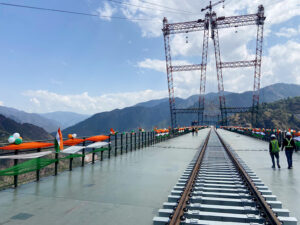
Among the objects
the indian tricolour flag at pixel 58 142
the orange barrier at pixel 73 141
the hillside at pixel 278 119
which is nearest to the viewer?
the indian tricolour flag at pixel 58 142

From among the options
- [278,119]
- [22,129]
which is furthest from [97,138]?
[22,129]

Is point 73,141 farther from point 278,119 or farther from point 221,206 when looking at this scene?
point 278,119

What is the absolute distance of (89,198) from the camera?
5.71 metres

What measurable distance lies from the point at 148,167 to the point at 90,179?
117 inches

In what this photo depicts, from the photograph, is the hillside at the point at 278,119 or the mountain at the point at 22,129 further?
the mountain at the point at 22,129

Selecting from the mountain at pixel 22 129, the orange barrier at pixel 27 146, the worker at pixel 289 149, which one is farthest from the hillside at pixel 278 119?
the orange barrier at pixel 27 146

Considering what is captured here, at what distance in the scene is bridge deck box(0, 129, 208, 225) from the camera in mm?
4492

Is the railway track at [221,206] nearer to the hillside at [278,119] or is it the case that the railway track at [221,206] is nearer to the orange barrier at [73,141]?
the orange barrier at [73,141]

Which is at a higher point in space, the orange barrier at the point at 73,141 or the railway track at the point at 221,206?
the orange barrier at the point at 73,141

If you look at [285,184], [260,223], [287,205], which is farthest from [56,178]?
[285,184]

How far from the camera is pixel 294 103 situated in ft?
609

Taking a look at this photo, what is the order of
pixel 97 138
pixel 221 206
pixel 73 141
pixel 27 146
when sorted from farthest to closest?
pixel 97 138, pixel 73 141, pixel 27 146, pixel 221 206

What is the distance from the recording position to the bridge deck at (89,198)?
4.49 meters

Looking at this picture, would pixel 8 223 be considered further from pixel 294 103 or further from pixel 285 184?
pixel 294 103
